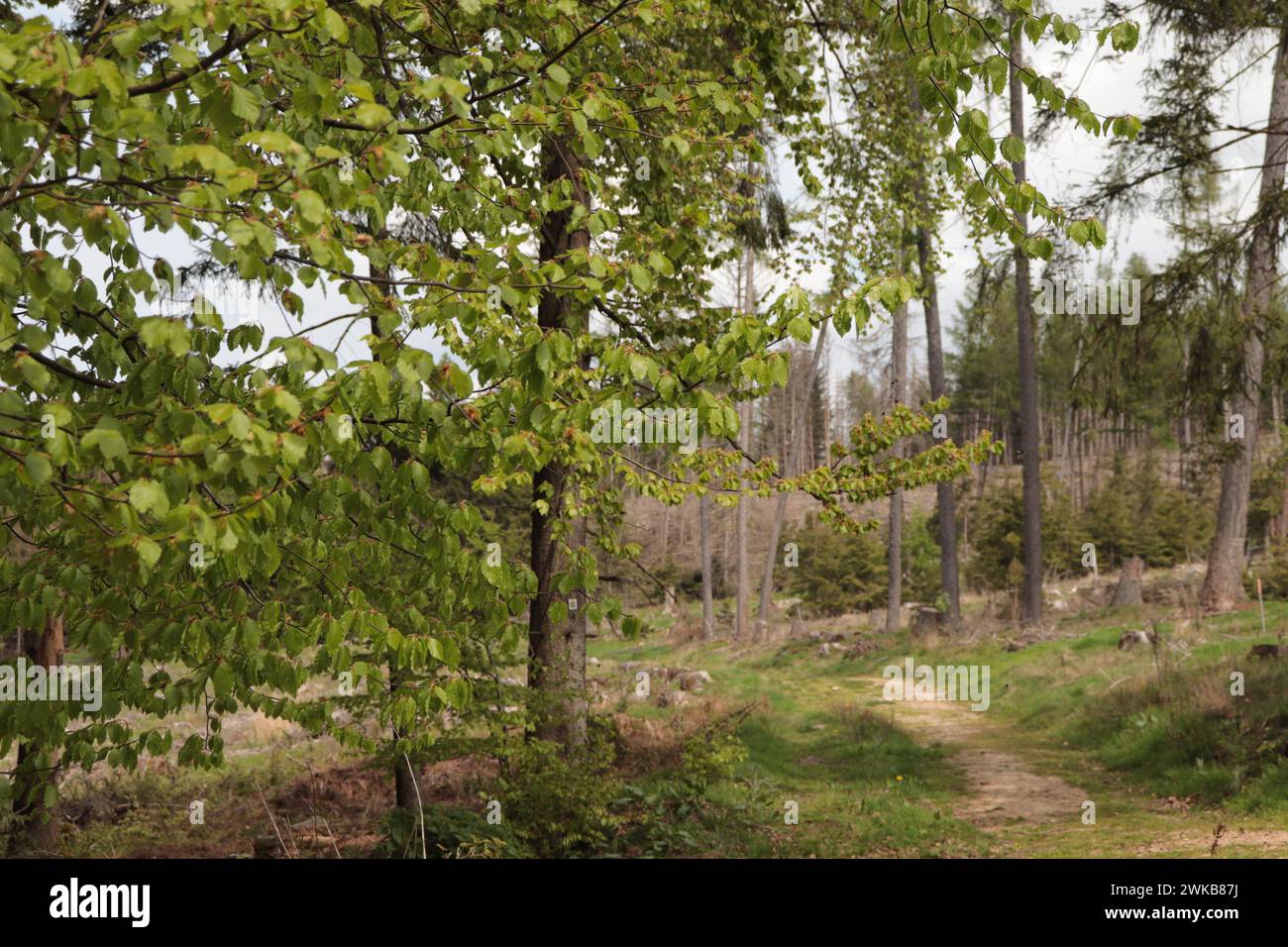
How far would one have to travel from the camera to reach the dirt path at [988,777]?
9727mm

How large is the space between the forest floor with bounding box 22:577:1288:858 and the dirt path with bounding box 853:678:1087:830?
0.14 ft

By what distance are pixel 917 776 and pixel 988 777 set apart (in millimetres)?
783

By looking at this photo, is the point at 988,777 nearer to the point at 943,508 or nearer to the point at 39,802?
the point at 39,802

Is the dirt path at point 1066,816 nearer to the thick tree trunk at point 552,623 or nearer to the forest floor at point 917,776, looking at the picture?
the forest floor at point 917,776

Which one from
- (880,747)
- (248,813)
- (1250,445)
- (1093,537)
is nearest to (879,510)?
(1093,537)

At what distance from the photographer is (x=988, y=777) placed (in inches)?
450

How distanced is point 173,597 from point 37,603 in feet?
1.99

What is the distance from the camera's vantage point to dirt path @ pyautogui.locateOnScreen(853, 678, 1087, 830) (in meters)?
9.73

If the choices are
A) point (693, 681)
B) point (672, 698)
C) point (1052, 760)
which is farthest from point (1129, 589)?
point (1052, 760)

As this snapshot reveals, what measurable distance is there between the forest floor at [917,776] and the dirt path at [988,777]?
0.14 ft

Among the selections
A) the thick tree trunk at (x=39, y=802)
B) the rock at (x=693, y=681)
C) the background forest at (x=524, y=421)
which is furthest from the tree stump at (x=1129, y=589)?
the thick tree trunk at (x=39, y=802)

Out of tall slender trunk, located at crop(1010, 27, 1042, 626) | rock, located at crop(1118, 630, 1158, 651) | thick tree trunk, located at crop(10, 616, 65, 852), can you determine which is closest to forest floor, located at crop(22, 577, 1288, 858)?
rock, located at crop(1118, 630, 1158, 651)

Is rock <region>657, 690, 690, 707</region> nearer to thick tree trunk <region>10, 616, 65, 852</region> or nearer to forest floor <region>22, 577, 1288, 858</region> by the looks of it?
forest floor <region>22, 577, 1288, 858</region>

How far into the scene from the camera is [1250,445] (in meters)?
18.7
